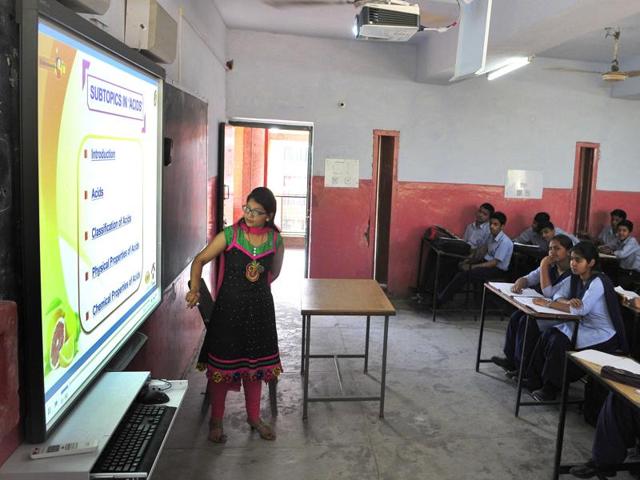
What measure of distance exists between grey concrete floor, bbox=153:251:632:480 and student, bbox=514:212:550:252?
7.98 feet

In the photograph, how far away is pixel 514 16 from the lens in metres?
3.74

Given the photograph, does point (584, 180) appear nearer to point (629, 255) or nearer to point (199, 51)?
point (629, 255)

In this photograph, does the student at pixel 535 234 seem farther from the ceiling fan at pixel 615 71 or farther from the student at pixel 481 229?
the ceiling fan at pixel 615 71

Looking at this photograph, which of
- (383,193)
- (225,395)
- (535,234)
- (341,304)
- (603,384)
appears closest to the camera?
(603,384)

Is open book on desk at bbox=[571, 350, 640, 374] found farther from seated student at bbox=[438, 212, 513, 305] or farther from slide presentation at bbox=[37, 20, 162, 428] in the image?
seated student at bbox=[438, 212, 513, 305]

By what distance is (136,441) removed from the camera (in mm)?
1521

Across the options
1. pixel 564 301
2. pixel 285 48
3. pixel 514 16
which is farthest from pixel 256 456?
pixel 285 48

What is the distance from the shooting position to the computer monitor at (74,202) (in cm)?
119

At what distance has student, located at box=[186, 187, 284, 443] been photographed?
271 cm

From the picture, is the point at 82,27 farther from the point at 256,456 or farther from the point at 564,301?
the point at 564,301

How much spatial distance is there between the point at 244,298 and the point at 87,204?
1.33 meters

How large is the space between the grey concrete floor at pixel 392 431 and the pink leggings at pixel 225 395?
147mm

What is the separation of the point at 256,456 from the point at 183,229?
143cm

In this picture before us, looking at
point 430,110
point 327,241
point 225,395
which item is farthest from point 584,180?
point 225,395
